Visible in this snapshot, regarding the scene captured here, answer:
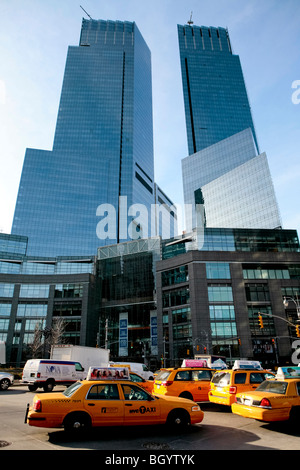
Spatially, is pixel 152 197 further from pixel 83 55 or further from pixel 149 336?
pixel 149 336

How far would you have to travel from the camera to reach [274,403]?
9359 millimetres

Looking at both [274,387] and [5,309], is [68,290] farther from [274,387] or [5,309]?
[274,387]

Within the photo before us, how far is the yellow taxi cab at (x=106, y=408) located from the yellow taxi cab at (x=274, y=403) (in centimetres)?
172

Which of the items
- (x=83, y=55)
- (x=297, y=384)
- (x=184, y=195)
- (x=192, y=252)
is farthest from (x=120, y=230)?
(x=297, y=384)

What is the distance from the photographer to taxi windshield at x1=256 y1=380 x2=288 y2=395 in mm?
10045

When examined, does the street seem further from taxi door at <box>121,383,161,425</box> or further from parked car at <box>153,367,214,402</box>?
parked car at <box>153,367,214,402</box>

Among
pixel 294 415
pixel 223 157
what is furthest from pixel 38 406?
pixel 223 157

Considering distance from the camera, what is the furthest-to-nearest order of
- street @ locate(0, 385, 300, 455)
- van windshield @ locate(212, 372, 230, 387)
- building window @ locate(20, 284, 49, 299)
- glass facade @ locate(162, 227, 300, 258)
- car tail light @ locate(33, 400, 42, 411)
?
building window @ locate(20, 284, 49, 299), glass facade @ locate(162, 227, 300, 258), van windshield @ locate(212, 372, 230, 387), car tail light @ locate(33, 400, 42, 411), street @ locate(0, 385, 300, 455)

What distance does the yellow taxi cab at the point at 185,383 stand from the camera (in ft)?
46.6

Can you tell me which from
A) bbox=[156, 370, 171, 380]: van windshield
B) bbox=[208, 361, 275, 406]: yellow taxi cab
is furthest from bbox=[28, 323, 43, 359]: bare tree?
bbox=[208, 361, 275, 406]: yellow taxi cab

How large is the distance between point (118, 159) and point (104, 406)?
157m

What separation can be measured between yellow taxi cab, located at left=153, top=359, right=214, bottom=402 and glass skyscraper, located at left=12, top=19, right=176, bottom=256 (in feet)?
398

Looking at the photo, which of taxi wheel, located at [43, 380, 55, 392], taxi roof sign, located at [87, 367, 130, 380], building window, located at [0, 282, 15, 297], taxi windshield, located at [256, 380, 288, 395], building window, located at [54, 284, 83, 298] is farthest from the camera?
building window, located at [54, 284, 83, 298]

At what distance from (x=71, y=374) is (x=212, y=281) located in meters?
43.6
